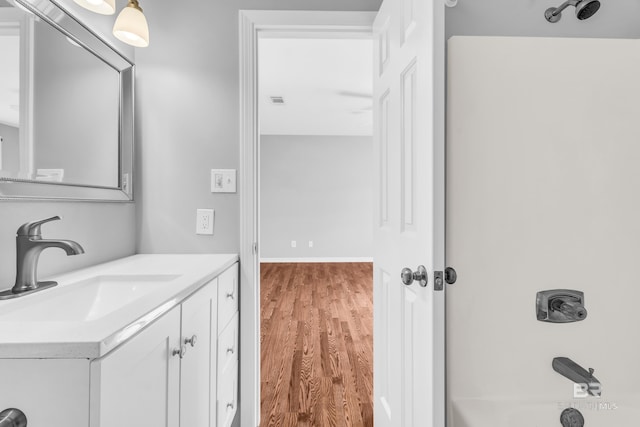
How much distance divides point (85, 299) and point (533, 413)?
1.57 metres

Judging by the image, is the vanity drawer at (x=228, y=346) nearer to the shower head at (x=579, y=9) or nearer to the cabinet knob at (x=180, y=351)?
the cabinet knob at (x=180, y=351)

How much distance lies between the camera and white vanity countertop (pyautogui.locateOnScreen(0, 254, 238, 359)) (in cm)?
57

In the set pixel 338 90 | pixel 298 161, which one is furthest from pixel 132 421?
pixel 298 161

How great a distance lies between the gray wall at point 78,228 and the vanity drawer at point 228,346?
0.60m

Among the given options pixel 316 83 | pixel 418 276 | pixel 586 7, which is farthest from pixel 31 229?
pixel 316 83

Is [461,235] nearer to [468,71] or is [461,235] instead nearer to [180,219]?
[468,71]

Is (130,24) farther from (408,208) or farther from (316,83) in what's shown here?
(316,83)

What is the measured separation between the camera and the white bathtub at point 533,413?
116 cm

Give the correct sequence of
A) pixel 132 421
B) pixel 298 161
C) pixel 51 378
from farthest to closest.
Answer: pixel 298 161 → pixel 132 421 → pixel 51 378

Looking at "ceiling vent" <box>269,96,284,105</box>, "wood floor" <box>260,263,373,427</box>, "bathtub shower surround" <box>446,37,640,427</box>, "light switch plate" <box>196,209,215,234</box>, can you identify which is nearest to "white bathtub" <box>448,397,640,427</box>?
"bathtub shower surround" <box>446,37,640,427</box>

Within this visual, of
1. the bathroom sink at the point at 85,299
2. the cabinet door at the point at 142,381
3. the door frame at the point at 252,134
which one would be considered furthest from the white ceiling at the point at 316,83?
the cabinet door at the point at 142,381

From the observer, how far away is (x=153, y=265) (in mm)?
1359

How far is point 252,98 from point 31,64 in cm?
A: 81

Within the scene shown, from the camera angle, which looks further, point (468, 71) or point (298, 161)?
point (298, 161)
